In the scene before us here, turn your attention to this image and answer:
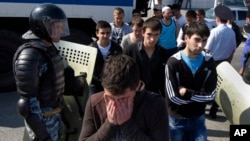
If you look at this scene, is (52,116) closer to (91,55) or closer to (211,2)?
(91,55)

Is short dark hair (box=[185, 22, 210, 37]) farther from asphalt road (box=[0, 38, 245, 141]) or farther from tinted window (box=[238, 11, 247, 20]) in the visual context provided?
tinted window (box=[238, 11, 247, 20])

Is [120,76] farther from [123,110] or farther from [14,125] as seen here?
[14,125]

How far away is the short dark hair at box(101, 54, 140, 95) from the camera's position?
5.20ft

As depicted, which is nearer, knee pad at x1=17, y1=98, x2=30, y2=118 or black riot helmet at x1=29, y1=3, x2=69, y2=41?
knee pad at x1=17, y1=98, x2=30, y2=118

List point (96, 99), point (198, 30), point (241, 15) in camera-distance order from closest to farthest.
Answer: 1. point (96, 99)
2. point (198, 30)
3. point (241, 15)

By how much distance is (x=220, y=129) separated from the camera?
4.98m

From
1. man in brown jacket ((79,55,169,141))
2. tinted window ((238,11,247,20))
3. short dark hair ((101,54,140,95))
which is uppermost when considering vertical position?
short dark hair ((101,54,140,95))

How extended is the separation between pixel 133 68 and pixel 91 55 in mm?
1768

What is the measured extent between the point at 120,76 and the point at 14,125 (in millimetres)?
3631

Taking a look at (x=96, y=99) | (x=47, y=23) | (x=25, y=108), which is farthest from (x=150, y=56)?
(x=96, y=99)

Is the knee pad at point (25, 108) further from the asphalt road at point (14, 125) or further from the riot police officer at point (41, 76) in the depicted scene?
the asphalt road at point (14, 125)

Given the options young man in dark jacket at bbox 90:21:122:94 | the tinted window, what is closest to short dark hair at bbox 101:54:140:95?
young man in dark jacket at bbox 90:21:122:94

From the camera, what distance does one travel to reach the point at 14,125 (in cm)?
484

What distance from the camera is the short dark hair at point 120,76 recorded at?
5.20 ft
